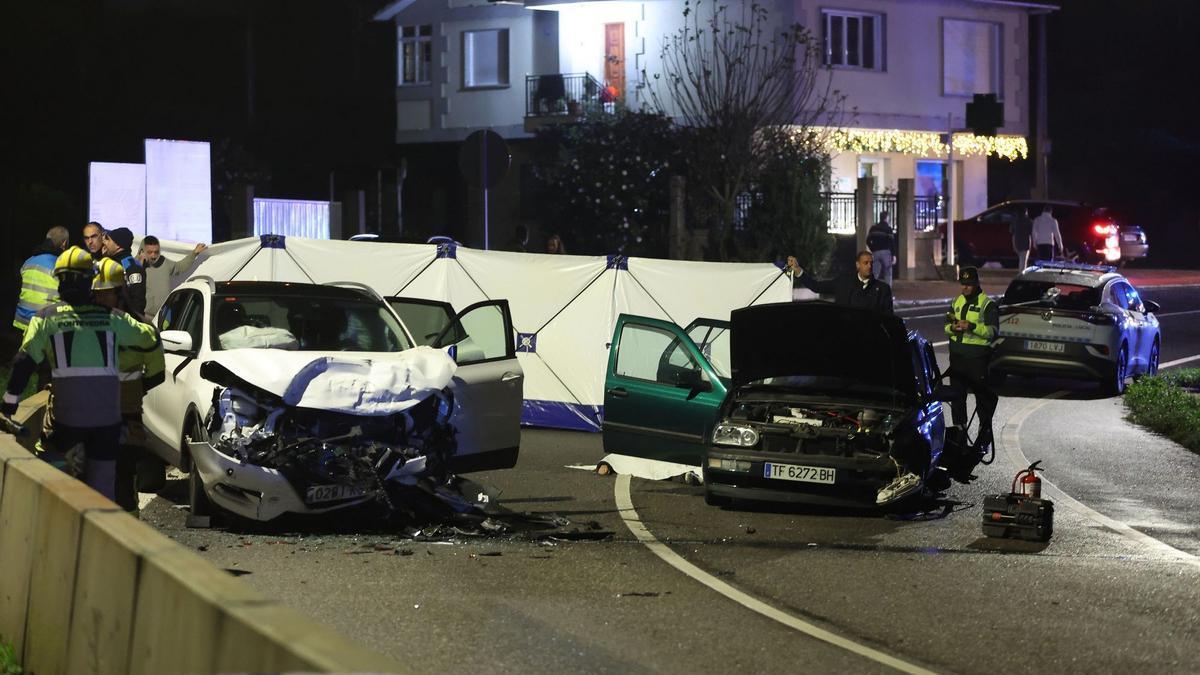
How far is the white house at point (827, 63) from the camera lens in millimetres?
41875

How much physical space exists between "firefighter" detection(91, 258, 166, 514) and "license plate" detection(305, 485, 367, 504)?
3.40ft

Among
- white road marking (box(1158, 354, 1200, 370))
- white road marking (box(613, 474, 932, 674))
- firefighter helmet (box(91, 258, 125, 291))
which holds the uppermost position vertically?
firefighter helmet (box(91, 258, 125, 291))

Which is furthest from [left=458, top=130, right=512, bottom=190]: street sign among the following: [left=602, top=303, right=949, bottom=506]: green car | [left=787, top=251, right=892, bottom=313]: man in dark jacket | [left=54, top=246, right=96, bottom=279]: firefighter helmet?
[left=54, top=246, right=96, bottom=279]: firefighter helmet

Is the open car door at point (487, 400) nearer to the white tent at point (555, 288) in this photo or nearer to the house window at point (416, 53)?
the white tent at point (555, 288)

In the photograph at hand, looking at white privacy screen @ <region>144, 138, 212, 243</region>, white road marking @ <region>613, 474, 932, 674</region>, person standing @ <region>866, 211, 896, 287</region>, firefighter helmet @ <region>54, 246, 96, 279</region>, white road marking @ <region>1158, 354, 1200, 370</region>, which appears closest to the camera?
white road marking @ <region>613, 474, 932, 674</region>

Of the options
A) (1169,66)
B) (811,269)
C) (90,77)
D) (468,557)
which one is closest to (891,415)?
(468,557)

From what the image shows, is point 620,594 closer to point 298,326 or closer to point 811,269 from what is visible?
point 298,326

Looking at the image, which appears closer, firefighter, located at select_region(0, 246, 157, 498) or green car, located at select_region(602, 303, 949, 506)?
firefighter, located at select_region(0, 246, 157, 498)

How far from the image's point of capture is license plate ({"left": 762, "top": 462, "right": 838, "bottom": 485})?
11.5m

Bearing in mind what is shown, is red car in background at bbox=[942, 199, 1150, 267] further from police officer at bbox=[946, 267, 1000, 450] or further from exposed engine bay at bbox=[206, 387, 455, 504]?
exposed engine bay at bbox=[206, 387, 455, 504]

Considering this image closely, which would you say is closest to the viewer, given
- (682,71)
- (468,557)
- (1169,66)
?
(468,557)

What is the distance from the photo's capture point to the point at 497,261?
1733cm

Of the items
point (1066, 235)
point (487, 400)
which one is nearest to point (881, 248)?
point (1066, 235)

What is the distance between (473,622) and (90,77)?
43.7 metres
